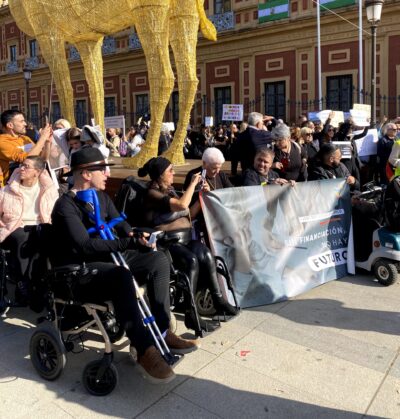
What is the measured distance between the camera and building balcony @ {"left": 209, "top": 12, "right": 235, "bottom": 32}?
19.1 m

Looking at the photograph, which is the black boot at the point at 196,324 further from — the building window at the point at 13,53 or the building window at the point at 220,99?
the building window at the point at 13,53

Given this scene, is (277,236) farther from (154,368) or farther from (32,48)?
(32,48)

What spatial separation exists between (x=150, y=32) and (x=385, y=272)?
4.51 meters

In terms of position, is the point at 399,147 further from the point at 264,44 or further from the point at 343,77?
the point at 264,44

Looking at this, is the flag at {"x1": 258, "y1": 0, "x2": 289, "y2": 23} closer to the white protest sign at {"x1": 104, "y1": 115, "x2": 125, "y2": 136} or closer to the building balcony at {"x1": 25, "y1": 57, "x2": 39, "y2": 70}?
the white protest sign at {"x1": 104, "y1": 115, "x2": 125, "y2": 136}

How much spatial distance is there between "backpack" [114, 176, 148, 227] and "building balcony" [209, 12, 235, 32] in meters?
16.9

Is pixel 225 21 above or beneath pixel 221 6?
beneath

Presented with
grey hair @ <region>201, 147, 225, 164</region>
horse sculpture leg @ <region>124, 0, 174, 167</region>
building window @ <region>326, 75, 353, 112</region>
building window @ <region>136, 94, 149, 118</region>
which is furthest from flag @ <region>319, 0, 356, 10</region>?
grey hair @ <region>201, 147, 225, 164</region>

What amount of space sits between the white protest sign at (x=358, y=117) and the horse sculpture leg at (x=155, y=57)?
3.14m

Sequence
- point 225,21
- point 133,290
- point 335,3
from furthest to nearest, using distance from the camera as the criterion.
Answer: point 225,21 → point 335,3 → point 133,290

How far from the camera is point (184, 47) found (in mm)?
6949

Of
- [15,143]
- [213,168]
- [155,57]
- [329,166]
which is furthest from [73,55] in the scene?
[213,168]

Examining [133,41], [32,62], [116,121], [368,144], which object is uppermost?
[32,62]

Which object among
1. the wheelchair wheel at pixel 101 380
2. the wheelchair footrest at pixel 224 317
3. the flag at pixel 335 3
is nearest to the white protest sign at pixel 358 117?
the wheelchair footrest at pixel 224 317
